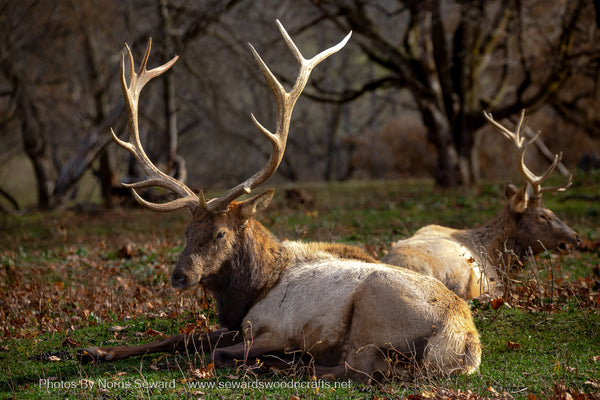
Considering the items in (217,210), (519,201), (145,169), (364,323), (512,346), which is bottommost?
(512,346)

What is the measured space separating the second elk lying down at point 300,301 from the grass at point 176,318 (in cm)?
26

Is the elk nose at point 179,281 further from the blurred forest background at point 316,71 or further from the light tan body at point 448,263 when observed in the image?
the blurred forest background at point 316,71

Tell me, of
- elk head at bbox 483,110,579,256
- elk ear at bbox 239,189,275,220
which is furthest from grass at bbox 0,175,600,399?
elk ear at bbox 239,189,275,220

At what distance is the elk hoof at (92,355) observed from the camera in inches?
225

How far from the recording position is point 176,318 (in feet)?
23.0

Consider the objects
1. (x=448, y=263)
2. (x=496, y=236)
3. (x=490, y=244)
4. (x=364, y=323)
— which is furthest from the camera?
(x=496, y=236)

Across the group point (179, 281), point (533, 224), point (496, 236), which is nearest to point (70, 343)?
point (179, 281)

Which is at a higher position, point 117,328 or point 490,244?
point 490,244

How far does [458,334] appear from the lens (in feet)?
17.2

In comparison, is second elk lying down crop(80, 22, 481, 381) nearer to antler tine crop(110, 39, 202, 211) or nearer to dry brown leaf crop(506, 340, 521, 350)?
antler tine crop(110, 39, 202, 211)

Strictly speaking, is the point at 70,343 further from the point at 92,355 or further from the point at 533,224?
Result: the point at 533,224

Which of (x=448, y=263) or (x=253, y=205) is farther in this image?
(x=448, y=263)

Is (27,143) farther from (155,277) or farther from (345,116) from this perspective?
(345,116)

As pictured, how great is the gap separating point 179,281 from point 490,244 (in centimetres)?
539
